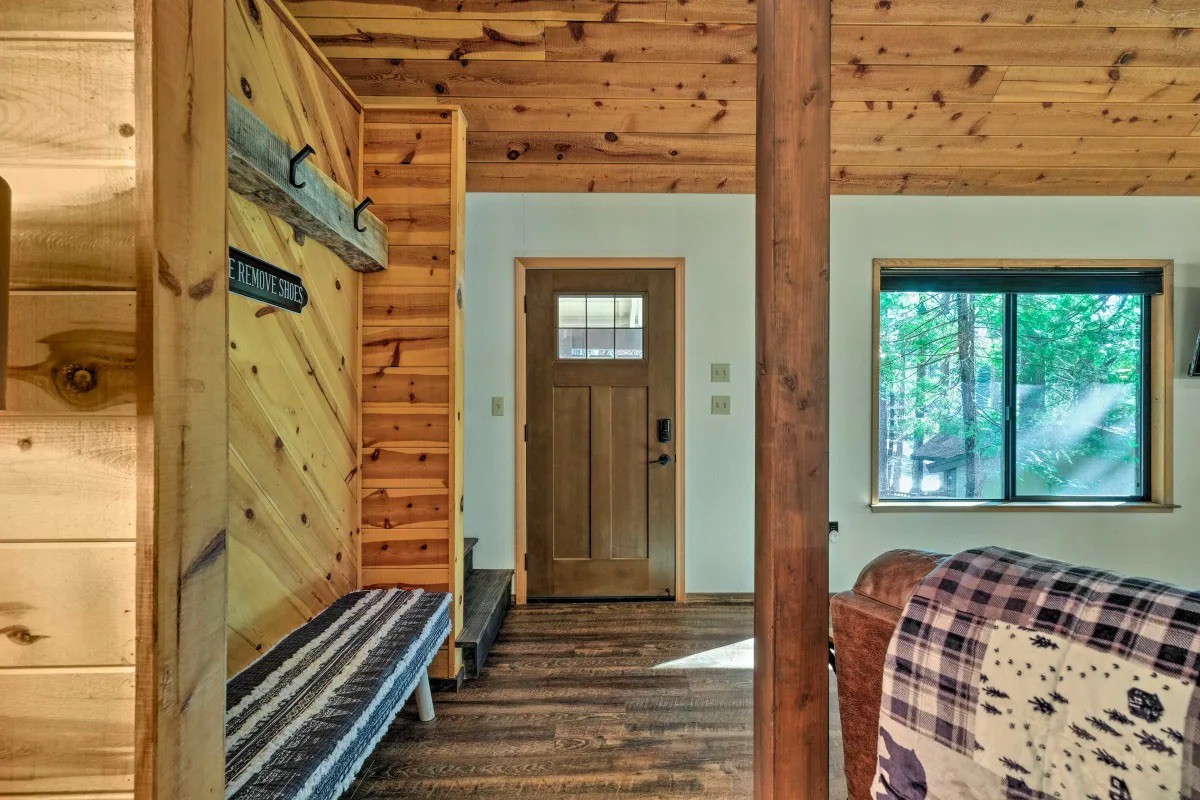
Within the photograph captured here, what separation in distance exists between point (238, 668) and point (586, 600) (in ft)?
6.28

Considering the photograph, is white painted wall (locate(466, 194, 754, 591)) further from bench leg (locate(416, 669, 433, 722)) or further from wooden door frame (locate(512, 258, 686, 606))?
bench leg (locate(416, 669, 433, 722))

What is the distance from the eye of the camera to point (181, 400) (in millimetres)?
691

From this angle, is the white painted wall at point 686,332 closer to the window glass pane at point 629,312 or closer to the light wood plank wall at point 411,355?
the window glass pane at point 629,312

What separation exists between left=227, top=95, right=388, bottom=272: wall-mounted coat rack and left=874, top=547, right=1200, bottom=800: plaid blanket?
5.39 ft

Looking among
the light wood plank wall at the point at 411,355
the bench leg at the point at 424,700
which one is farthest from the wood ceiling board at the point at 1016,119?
the bench leg at the point at 424,700

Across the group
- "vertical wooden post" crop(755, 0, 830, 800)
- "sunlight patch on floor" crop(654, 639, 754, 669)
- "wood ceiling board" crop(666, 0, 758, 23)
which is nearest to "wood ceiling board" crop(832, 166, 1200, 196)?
"wood ceiling board" crop(666, 0, 758, 23)

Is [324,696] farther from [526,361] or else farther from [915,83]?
[915,83]

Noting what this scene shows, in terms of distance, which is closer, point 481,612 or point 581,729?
point 581,729

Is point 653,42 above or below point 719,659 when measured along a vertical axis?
above

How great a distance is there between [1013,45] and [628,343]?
2.24 meters

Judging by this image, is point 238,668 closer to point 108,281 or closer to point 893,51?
point 108,281

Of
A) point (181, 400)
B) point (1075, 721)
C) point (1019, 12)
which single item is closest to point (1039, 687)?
point (1075, 721)

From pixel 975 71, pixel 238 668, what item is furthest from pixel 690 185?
pixel 238 668

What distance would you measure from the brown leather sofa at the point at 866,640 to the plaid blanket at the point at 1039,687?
7 cm
